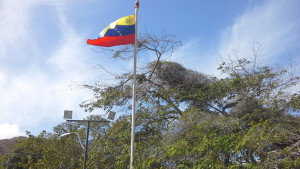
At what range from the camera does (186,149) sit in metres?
10.0

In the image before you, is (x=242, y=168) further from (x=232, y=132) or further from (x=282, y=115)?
(x=282, y=115)

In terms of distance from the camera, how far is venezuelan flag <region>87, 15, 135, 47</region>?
9836 millimetres

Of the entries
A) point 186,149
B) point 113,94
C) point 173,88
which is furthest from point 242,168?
point 113,94

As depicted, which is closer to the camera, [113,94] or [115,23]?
[115,23]

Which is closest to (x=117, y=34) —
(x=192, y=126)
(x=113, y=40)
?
(x=113, y=40)

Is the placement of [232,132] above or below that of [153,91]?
below

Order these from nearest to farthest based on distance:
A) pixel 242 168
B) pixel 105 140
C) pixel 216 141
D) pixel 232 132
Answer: pixel 242 168, pixel 216 141, pixel 232 132, pixel 105 140

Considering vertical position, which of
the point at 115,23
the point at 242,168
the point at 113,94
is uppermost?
the point at 115,23

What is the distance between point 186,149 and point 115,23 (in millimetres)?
4666

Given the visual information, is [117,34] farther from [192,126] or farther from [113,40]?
[192,126]

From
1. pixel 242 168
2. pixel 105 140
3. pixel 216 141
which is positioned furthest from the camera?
pixel 105 140

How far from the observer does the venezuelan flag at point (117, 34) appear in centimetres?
984

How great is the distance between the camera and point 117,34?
9852mm

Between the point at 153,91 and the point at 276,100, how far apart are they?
5.21m
